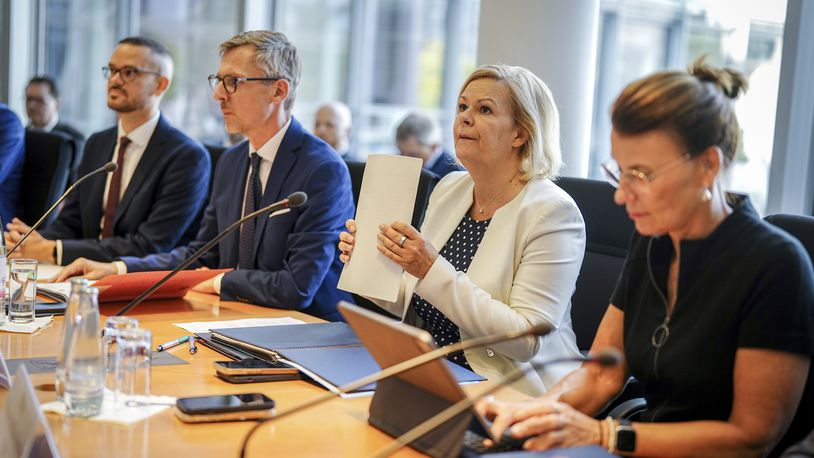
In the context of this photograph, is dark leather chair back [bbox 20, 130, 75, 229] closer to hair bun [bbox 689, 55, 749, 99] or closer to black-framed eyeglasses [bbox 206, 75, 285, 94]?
black-framed eyeglasses [bbox 206, 75, 285, 94]

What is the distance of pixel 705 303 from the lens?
5.11ft

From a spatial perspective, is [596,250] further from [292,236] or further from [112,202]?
[112,202]

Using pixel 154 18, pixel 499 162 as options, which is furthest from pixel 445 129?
pixel 499 162

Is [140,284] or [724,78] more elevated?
[724,78]

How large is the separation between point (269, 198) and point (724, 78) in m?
1.65

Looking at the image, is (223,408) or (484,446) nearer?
(484,446)

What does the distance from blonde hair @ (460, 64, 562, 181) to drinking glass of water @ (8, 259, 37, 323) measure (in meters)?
1.17

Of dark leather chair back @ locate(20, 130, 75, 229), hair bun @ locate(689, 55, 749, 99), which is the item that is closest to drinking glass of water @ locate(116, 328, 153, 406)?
hair bun @ locate(689, 55, 749, 99)

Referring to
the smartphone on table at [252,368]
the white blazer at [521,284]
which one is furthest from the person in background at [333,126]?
the smartphone on table at [252,368]

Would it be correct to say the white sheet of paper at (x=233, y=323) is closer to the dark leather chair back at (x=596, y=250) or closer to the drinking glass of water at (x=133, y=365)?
the drinking glass of water at (x=133, y=365)

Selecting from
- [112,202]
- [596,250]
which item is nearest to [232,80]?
[112,202]

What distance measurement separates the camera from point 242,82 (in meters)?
2.98

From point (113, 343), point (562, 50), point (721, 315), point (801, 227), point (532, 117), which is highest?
point (562, 50)

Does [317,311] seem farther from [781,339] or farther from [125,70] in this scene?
[781,339]
